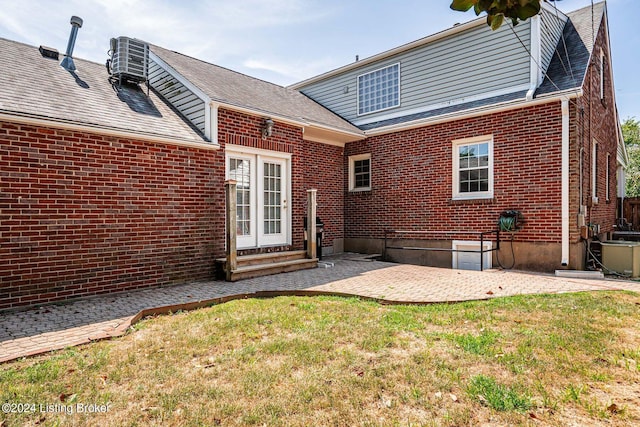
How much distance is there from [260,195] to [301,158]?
1549mm

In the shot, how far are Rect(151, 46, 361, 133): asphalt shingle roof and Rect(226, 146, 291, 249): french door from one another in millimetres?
1077

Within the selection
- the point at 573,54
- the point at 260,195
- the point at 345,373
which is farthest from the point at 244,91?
the point at 573,54

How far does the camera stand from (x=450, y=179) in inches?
376

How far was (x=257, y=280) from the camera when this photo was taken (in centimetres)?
708

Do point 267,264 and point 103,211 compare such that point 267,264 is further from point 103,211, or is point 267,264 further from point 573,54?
point 573,54

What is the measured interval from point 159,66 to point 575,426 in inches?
392

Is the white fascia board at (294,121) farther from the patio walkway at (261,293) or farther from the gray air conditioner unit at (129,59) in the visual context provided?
the patio walkway at (261,293)

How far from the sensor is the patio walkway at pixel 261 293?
13.4 ft

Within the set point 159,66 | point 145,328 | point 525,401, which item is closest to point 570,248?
point 525,401

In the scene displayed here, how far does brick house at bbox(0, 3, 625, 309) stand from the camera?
18.1 feet

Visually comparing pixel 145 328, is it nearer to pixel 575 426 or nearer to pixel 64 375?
pixel 64 375

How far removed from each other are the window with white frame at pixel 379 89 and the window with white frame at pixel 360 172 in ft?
6.04

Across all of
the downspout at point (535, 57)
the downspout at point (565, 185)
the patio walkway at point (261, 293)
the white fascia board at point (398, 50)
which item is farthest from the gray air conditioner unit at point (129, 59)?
the downspout at point (565, 185)

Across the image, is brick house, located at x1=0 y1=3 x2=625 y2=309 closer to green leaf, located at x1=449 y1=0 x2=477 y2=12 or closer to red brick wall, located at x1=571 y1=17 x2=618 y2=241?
red brick wall, located at x1=571 y1=17 x2=618 y2=241
